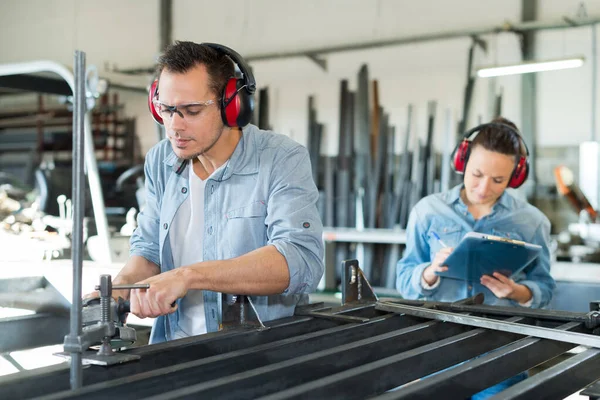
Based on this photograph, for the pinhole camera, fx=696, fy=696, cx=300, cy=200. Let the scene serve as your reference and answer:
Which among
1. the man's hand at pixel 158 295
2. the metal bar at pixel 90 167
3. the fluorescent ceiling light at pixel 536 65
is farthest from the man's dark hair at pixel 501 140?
the fluorescent ceiling light at pixel 536 65

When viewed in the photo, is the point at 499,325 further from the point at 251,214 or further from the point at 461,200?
the point at 461,200

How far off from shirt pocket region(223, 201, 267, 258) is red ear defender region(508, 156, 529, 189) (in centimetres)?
114

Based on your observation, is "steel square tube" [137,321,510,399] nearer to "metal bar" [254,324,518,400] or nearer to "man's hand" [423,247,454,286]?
"metal bar" [254,324,518,400]

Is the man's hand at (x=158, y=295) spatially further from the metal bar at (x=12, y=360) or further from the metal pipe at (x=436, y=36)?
the metal pipe at (x=436, y=36)

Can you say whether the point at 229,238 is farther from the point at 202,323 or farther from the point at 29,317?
the point at 29,317

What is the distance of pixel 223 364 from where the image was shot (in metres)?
1.09

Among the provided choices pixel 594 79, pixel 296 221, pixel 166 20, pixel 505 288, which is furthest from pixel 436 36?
pixel 296 221

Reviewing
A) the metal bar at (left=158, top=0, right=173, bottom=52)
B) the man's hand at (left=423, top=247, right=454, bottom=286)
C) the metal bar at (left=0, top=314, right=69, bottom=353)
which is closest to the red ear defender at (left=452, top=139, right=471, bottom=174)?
the man's hand at (left=423, top=247, right=454, bottom=286)

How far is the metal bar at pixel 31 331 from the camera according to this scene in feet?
10.8

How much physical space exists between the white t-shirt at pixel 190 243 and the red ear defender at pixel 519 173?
1.21m

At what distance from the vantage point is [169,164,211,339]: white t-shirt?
1.75m

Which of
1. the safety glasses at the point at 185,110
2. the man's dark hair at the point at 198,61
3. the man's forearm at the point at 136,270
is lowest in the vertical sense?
the man's forearm at the point at 136,270

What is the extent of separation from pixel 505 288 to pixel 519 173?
1.42ft

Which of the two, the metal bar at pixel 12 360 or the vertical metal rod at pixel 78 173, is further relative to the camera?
the metal bar at pixel 12 360
